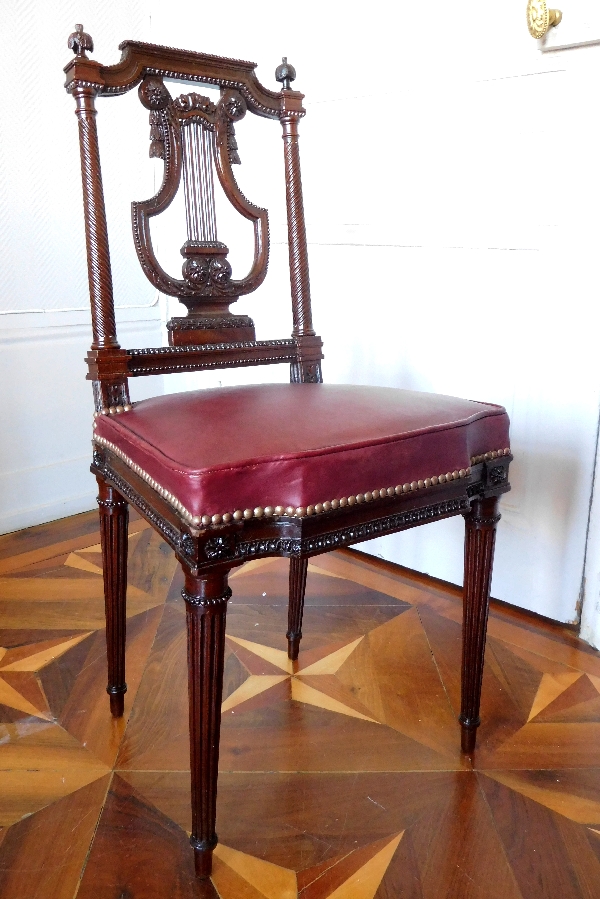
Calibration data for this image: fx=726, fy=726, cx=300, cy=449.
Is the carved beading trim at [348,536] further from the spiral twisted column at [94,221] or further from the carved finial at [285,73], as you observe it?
the carved finial at [285,73]

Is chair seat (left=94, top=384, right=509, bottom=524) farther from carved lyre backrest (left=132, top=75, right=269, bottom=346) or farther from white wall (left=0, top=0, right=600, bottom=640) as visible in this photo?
white wall (left=0, top=0, right=600, bottom=640)

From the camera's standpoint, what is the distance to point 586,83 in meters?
1.23

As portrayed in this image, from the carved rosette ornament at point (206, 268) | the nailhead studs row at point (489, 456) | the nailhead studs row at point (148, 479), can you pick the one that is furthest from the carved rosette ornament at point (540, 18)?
the nailhead studs row at point (148, 479)

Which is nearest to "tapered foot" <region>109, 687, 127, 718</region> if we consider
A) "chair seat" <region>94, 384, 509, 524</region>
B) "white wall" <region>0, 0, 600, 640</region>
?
"chair seat" <region>94, 384, 509, 524</region>

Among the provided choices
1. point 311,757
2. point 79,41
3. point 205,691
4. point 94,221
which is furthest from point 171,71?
point 311,757

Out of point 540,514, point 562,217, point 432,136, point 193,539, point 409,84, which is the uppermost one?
point 409,84

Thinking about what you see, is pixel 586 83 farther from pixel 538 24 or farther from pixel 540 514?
pixel 540 514

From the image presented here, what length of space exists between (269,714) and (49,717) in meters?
0.35

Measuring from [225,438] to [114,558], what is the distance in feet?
1.26

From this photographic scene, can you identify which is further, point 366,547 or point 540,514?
point 366,547

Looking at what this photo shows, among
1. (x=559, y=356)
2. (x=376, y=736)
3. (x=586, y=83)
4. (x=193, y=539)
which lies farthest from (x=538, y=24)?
(x=376, y=736)

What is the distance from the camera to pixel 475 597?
3.29 feet

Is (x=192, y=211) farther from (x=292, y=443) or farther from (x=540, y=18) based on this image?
(x=540, y=18)

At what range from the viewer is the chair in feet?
2.52
